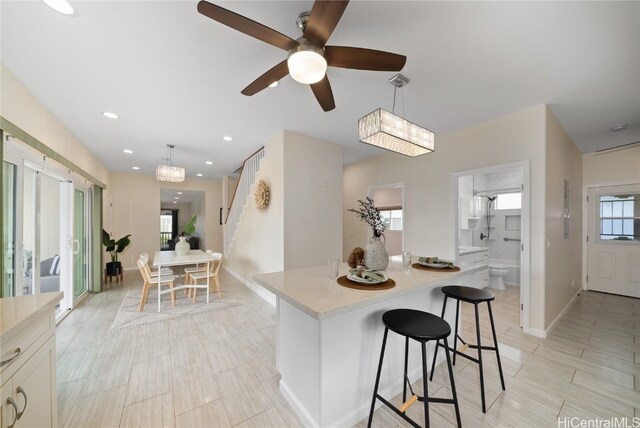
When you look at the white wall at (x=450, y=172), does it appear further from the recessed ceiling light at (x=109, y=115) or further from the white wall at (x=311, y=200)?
the recessed ceiling light at (x=109, y=115)

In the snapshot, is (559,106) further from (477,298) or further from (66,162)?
(66,162)

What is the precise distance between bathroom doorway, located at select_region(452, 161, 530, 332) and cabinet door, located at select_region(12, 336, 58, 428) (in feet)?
13.4

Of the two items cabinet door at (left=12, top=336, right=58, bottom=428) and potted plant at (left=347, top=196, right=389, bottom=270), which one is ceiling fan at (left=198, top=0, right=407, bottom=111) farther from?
cabinet door at (left=12, top=336, right=58, bottom=428)

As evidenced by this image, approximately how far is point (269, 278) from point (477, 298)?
1.57 meters

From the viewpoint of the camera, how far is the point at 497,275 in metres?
4.50

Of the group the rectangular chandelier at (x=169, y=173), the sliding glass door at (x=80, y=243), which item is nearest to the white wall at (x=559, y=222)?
the rectangular chandelier at (x=169, y=173)

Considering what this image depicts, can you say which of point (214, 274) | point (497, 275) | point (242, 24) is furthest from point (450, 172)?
point (214, 274)

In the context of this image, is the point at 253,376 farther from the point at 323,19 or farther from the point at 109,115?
the point at 109,115

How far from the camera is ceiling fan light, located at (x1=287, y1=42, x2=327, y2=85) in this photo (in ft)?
4.25

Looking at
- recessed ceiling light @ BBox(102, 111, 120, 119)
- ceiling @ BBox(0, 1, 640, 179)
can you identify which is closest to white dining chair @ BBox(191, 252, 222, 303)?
ceiling @ BBox(0, 1, 640, 179)

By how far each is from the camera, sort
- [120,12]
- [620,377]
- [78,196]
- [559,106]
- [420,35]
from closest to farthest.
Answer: [120,12], [420,35], [620,377], [559,106], [78,196]

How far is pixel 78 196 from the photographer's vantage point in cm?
397

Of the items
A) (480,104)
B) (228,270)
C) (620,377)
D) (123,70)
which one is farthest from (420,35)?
(228,270)

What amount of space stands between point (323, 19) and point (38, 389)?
229 cm
